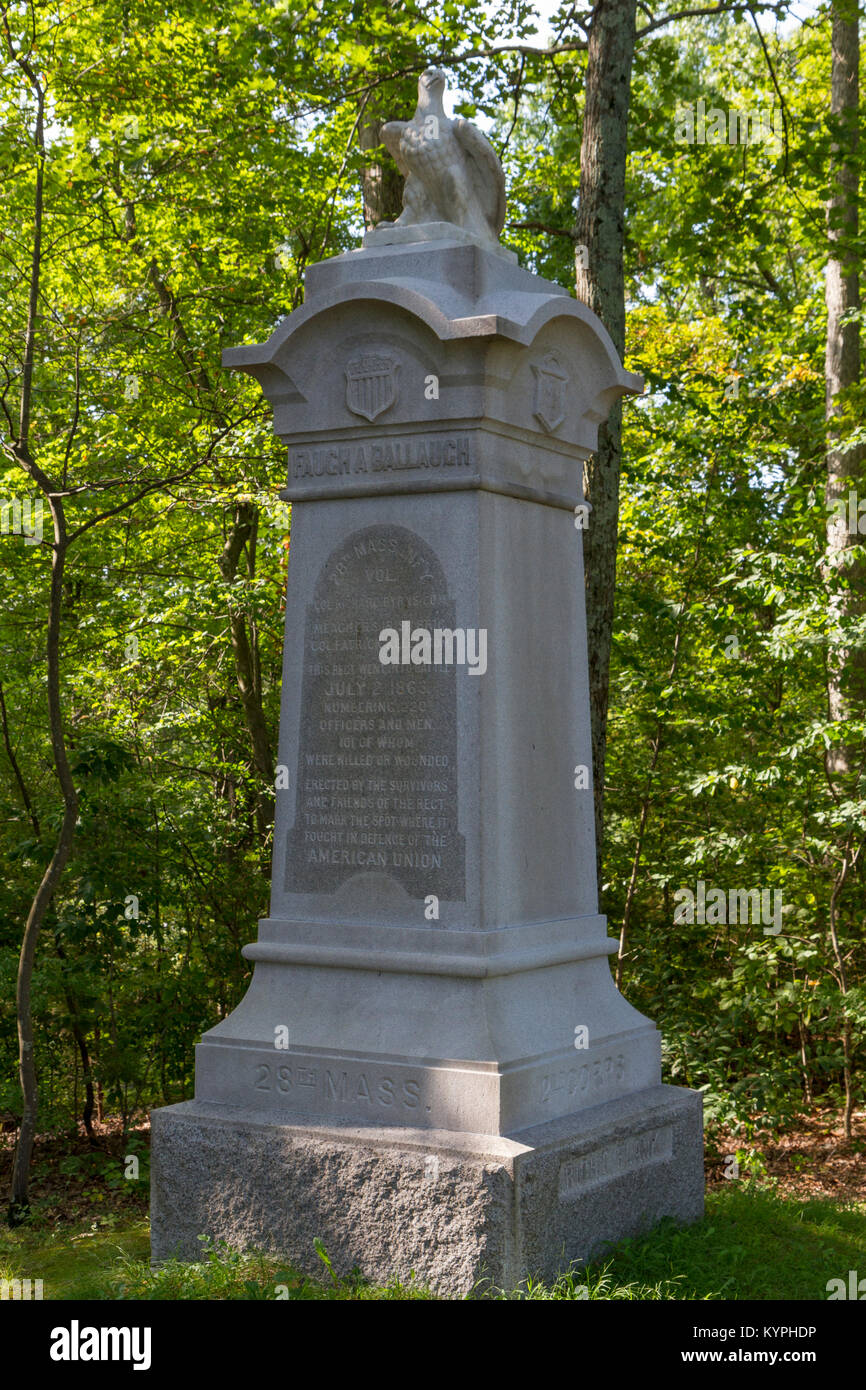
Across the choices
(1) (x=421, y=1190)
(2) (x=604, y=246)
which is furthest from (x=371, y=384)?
(2) (x=604, y=246)

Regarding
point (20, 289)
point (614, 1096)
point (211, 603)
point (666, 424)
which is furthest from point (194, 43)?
point (614, 1096)

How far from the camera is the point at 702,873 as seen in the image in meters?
10.8

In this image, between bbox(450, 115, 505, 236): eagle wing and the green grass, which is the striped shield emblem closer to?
bbox(450, 115, 505, 236): eagle wing

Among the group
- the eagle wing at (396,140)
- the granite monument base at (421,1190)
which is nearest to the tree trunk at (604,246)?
the eagle wing at (396,140)

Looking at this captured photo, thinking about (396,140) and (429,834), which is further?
(396,140)

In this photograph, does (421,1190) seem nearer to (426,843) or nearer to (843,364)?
(426,843)

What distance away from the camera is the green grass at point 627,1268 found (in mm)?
4766

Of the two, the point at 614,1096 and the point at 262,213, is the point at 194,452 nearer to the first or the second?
the point at 262,213

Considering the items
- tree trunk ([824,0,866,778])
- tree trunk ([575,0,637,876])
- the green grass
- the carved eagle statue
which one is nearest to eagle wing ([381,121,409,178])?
the carved eagle statue

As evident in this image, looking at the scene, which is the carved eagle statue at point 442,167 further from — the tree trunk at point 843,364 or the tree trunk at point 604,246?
the tree trunk at point 843,364

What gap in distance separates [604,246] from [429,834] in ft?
15.6

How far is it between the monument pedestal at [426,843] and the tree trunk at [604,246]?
9.07ft

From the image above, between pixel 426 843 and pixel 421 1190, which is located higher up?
pixel 426 843

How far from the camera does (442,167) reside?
19.3 feet
